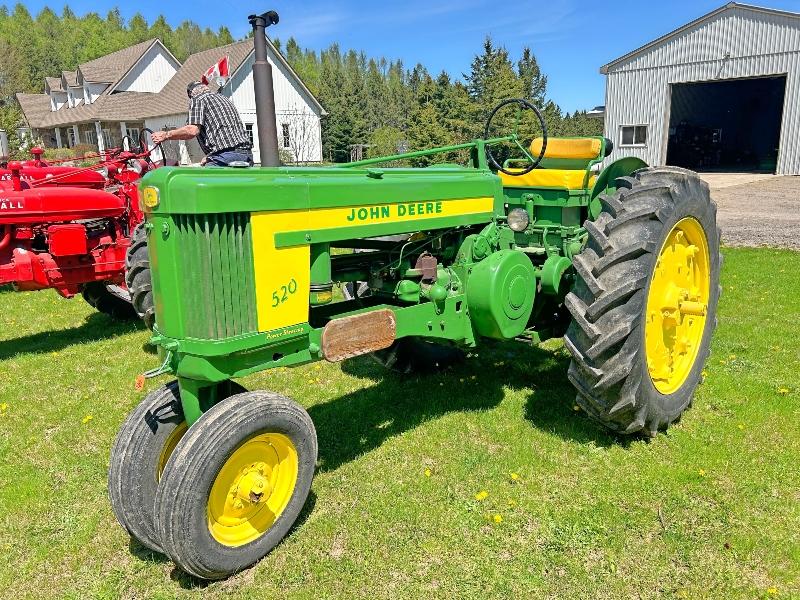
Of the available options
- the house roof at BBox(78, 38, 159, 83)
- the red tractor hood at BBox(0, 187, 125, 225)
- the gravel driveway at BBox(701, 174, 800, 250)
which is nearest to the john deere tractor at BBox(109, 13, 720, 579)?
the red tractor hood at BBox(0, 187, 125, 225)

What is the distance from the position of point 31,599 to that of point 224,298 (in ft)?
5.06

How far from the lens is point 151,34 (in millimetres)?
85812

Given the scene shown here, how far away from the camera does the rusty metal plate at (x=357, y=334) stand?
313 centimetres

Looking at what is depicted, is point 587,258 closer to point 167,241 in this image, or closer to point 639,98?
point 167,241

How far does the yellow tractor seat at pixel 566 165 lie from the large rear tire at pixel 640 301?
3.93 ft

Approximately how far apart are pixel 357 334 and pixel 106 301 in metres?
5.16

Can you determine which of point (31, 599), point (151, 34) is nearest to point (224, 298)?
point (31, 599)

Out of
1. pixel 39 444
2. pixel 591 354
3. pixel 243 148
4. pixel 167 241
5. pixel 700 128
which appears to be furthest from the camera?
pixel 700 128

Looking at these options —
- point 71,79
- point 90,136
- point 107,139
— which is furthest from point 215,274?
point 71,79

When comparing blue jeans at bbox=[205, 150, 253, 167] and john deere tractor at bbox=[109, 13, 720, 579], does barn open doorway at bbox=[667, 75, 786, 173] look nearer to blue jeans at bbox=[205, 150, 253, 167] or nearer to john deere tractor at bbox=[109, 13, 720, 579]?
john deere tractor at bbox=[109, 13, 720, 579]

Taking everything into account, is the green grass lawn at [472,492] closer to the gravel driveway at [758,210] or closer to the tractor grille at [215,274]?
the tractor grille at [215,274]

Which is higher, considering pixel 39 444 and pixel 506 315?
pixel 506 315

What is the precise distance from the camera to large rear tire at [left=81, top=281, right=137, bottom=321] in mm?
7278

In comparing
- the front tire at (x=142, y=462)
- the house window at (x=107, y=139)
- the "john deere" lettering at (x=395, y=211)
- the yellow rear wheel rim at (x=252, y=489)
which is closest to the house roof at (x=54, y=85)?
the house window at (x=107, y=139)
